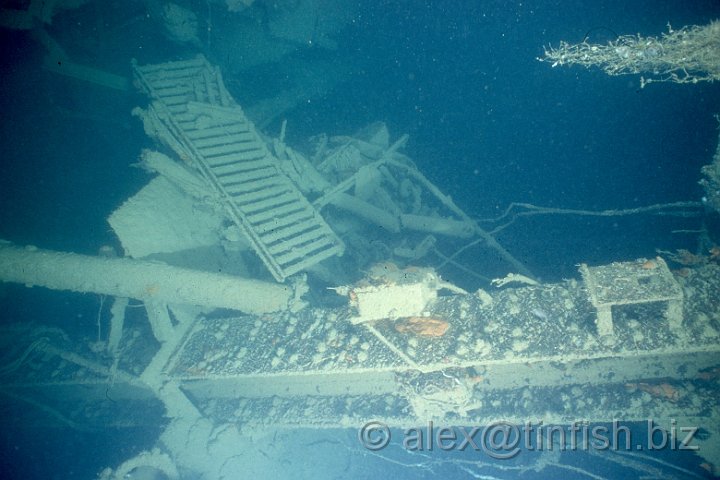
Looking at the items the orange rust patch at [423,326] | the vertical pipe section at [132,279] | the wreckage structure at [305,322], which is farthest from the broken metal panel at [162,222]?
the orange rust patch at [423,326]

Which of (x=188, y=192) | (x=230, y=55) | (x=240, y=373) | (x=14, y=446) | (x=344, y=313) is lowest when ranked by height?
(x=14, y=446)

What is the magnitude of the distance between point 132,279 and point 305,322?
1.89m

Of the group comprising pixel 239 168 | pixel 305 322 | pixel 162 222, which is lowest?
pixel 305 322

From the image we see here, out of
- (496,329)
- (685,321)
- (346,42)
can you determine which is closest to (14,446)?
(496,329)

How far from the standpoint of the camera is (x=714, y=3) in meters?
6.90

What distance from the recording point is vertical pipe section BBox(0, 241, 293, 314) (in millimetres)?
3738

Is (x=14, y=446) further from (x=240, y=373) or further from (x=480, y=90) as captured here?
(x=480, y=90)

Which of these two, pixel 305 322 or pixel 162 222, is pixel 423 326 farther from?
pixel 162 222

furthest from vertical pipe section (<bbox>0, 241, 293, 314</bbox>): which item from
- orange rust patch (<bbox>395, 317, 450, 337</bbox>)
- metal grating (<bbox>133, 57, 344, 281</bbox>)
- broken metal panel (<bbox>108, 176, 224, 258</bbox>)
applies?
orange rust patch (<bbox>395, 317, 450, 337</bbox>)

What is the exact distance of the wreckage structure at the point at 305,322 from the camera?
2.64m

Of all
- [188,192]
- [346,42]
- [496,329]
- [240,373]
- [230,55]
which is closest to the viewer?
[496,329]

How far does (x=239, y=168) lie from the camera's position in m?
5.04

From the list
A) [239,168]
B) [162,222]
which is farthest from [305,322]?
[239,168]

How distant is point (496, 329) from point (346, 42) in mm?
10302
